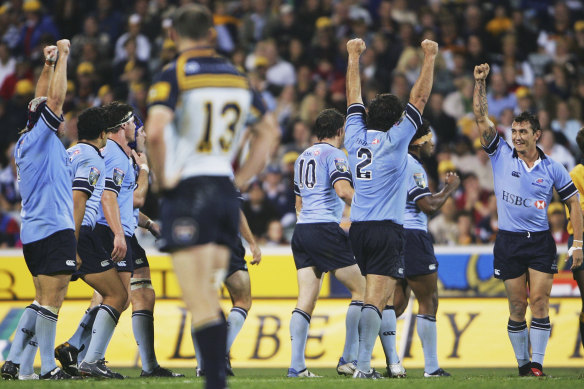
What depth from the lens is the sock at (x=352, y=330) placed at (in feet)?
31.4

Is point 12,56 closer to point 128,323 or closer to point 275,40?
point 275,40

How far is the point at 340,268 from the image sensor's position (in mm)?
9602

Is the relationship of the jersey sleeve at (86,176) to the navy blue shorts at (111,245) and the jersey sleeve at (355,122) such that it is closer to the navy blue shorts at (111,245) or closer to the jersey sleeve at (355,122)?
the navy blue shorts at (111,245)

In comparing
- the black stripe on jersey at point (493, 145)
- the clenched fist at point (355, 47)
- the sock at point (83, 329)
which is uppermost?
the clenched fist at point (355, 47)

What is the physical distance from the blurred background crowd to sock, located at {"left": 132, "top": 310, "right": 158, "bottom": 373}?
526 centimetres

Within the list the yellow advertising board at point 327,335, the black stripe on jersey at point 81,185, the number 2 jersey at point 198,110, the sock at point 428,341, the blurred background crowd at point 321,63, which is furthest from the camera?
the blurred background crowd at point 321,63

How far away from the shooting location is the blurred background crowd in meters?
16.0

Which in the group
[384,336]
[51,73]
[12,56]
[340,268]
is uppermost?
[12,56]

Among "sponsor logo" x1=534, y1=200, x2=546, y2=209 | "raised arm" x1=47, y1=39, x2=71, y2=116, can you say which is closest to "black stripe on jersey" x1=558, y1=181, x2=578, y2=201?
"sponsor logo" x1=534, y1=200, x2=546, y2=209

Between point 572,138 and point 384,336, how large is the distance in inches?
329

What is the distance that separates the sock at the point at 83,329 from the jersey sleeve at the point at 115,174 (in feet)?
4.50

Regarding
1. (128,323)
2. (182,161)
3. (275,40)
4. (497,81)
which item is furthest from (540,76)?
(182,161)

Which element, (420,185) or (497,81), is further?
(497,81)

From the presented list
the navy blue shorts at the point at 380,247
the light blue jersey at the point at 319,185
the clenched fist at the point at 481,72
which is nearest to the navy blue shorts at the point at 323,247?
the light blue jersey at the point at 319,185
